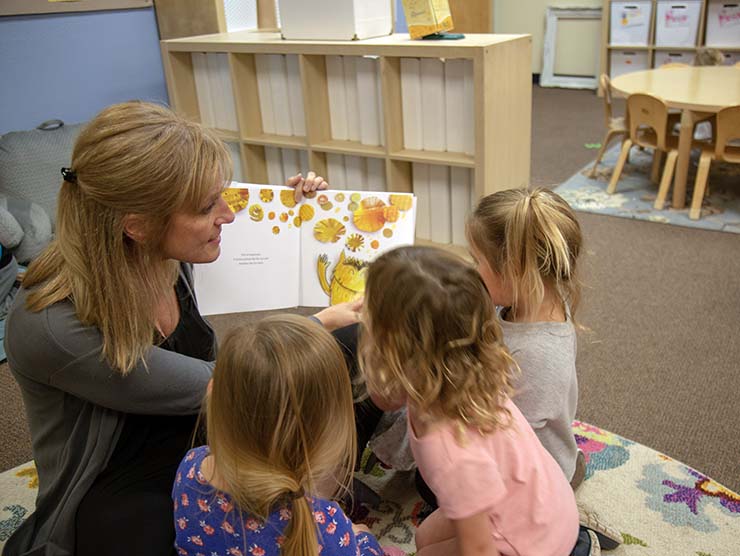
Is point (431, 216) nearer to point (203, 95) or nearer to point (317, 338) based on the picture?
point (203, 95)

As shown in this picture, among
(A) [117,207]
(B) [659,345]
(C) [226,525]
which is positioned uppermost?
(A) [117,207]

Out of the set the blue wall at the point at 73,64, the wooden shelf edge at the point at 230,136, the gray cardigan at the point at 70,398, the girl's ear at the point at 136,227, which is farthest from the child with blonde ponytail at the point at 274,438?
the blue wall at the point at 73,64

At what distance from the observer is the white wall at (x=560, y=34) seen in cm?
646

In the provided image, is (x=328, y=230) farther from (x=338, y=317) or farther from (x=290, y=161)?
(x=290, y=161)

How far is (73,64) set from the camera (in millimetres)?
3195

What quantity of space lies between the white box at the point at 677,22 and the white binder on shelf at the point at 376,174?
409 cm

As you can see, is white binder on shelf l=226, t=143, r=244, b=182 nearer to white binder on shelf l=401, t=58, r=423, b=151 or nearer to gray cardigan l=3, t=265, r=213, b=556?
white binder on shelf l=401, t=58, r=423, b=151

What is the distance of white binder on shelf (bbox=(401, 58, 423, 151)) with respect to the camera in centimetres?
261

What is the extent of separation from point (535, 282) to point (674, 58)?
5.46m

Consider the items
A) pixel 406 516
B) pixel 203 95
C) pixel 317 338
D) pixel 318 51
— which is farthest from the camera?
pixel 203 95

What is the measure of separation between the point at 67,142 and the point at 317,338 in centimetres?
247

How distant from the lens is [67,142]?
3.01 metres

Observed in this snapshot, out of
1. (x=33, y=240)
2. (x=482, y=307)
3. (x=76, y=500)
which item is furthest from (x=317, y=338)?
(x=33, y=240)

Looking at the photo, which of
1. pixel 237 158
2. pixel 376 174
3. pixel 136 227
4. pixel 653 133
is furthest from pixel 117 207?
pixel 653 133
